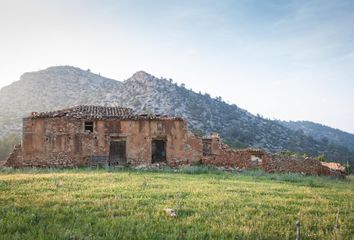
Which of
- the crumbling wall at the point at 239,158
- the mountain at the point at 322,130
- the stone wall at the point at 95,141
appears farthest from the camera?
the mountain at the point at 322,130

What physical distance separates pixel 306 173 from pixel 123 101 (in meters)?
37.3

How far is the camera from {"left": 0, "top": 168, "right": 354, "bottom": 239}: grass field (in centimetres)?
762

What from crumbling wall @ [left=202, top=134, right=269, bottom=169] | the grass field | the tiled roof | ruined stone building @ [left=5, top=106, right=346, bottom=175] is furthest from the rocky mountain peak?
the grass field

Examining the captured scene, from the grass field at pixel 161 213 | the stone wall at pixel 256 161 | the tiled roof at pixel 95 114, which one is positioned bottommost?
the grass field at pixel 161 213

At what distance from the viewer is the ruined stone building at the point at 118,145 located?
83.3ft

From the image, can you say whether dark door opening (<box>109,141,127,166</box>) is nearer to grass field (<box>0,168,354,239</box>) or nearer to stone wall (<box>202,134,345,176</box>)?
stone wall (<box>202,134,345,176</box>)

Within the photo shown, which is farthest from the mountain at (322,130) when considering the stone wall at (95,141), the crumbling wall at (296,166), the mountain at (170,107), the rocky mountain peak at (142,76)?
the stone wall at (95,141)

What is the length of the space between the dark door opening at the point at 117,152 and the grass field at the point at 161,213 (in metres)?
12.6

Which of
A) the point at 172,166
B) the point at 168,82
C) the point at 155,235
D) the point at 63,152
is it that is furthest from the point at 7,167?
the point at 168,82

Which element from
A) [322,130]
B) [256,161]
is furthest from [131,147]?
[322,130]

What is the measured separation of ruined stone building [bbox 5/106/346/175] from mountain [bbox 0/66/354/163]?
810 inches

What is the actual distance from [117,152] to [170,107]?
3020 centimetres

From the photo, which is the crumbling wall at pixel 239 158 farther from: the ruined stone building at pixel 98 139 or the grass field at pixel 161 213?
the grass field at pixel 161 213

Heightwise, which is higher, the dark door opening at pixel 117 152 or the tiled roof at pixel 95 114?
the tiled roof at pixel 95 114
